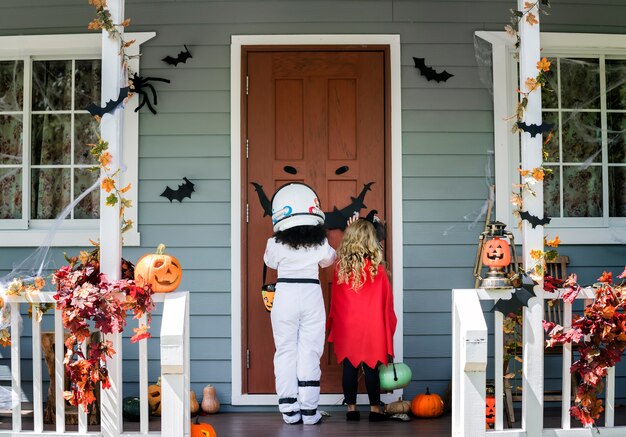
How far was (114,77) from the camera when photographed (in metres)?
4.58

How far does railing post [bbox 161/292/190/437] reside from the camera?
4.29 m

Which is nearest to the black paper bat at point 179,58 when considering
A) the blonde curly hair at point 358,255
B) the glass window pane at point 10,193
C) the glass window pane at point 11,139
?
the glass window pane at point 11,139

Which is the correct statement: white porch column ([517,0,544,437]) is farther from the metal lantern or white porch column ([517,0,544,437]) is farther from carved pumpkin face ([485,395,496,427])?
carved pumpkin face ([485,395,496,427])

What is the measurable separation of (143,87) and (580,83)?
3299mm

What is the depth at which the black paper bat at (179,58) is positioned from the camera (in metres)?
6.14

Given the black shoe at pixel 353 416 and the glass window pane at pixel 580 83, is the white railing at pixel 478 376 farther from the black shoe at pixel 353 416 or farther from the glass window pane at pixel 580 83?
the glass window pane at pixel 580 83

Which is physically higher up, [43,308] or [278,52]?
[278,52]

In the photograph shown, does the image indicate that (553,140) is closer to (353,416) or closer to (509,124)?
(509,124)

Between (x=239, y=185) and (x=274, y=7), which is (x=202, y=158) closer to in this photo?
(x=239, y=185)

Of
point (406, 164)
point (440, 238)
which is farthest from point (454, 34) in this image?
point (440, 238)

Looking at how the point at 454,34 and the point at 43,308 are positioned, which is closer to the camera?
the point at 43,308

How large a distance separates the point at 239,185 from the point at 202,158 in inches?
13.6

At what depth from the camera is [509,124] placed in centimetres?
616

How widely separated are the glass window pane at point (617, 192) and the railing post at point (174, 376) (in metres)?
3.56
